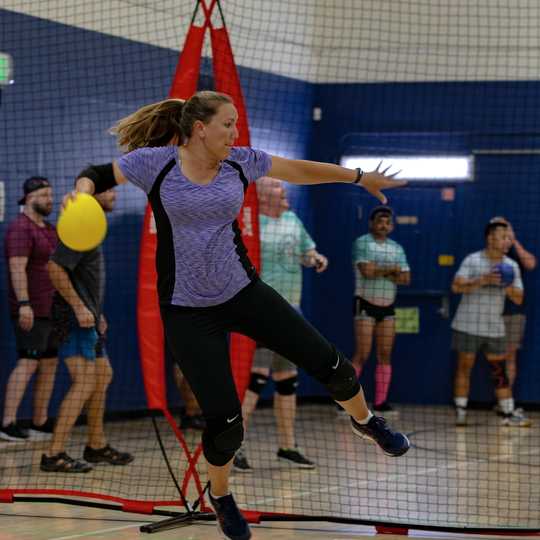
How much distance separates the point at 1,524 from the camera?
580 cm

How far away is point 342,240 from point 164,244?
7095 millimetres

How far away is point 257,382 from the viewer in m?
7.70

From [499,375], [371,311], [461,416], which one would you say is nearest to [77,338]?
[371,311]

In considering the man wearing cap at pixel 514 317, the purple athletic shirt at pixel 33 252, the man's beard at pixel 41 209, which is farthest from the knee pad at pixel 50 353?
the man wearing cap at pixel 514 317

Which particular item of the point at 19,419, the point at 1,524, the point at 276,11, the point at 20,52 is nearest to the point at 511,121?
the point at 276,11

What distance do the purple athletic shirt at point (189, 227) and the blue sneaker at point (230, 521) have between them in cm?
88

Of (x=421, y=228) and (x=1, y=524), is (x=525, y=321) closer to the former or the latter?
(x=421, y=228)

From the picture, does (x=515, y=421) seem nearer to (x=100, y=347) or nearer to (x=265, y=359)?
(x=265, y=359)

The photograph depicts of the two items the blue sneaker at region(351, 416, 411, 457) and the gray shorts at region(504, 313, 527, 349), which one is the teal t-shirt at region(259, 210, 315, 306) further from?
the gray shorts at region(504, 313, 527, 349)

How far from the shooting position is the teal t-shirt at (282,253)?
778 cm

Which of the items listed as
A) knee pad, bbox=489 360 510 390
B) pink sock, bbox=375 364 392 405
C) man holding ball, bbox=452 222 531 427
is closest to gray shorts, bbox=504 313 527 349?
man holding ball, bbox=452 222 531 427

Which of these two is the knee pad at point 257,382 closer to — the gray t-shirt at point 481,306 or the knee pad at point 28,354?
the knee pad at point 28,354

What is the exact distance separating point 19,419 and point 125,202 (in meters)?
2.24

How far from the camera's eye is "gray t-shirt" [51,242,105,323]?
714cm
